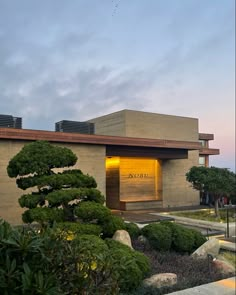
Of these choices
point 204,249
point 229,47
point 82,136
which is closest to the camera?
point 204,249

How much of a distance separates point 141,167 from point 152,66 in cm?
1091

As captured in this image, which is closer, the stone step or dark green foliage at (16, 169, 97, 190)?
dark green foliage at (16, 169, 97, 190)

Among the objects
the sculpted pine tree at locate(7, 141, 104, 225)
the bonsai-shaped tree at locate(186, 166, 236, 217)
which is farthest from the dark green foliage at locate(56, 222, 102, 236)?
the bonsai-shaped tree at locate(186, 166, 236, 217)

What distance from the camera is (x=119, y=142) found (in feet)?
64.8

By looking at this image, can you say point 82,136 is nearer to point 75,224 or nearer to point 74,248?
point 75,224

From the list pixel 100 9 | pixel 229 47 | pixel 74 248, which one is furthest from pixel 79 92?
pixel 74 248

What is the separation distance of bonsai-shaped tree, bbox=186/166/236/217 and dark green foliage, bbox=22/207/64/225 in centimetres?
1198

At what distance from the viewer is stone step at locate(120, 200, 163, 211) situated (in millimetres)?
23531

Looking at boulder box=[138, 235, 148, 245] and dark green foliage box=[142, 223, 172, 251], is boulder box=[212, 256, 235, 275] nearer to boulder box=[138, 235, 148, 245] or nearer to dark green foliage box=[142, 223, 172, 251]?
dark green foliage box=[142, 223, 172, 251]

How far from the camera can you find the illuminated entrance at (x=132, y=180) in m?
24.7

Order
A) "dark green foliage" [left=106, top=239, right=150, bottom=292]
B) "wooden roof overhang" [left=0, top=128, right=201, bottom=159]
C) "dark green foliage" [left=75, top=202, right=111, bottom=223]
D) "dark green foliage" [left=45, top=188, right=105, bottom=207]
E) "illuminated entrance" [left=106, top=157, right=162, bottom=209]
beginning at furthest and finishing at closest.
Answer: "illuminated entrance" [left=106, top=157, right=162, bottom=209]
"wooden roof overhang" [left=0, top=128, right=201, bottom=159]
"dark green foliage" [left=45, top=188, right=105, bottom=207]
"dark green foliage" [left=75, top=202, right=111, bottom=223]
"dark green foliage" [left=106, top=239, right=150, bottom=292]

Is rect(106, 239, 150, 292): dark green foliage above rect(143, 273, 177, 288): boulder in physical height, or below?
above

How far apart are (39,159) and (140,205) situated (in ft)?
51.3

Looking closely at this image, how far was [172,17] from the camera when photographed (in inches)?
296
